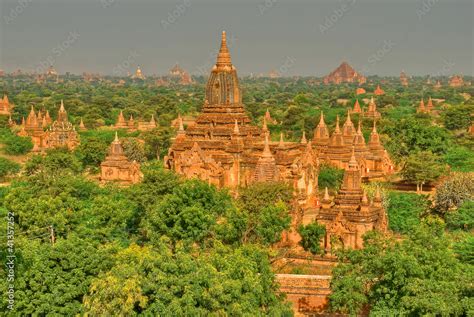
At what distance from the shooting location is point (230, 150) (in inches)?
1758

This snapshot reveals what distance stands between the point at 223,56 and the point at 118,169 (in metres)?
10.3

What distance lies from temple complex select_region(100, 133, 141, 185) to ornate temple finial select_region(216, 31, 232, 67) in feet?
29.3

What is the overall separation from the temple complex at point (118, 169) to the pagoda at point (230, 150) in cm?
256

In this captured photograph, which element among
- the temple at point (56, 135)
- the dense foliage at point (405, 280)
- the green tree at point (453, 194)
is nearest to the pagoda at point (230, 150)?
the green tree at point (453, 194)

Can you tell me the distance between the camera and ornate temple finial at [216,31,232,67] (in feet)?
163

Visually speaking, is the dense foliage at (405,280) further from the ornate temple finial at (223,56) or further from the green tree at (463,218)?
the ornate temple finial at (223,56)

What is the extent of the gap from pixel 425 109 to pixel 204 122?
84941 mm

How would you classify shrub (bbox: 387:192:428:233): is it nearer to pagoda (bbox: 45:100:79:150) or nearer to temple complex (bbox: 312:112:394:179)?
temple complex (bbox: 312:112:394:179)

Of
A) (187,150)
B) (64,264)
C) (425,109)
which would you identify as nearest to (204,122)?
(187,150)

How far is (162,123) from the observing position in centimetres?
10662

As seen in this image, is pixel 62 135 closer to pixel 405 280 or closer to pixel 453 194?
pixel 453 194

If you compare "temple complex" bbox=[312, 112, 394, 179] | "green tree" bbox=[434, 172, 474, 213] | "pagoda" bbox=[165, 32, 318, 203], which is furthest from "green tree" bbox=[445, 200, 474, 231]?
"temple complex" bbox=[312, 112, 394, 179]

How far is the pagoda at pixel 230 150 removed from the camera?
1705 inches

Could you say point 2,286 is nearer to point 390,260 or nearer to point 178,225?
point 178,225
